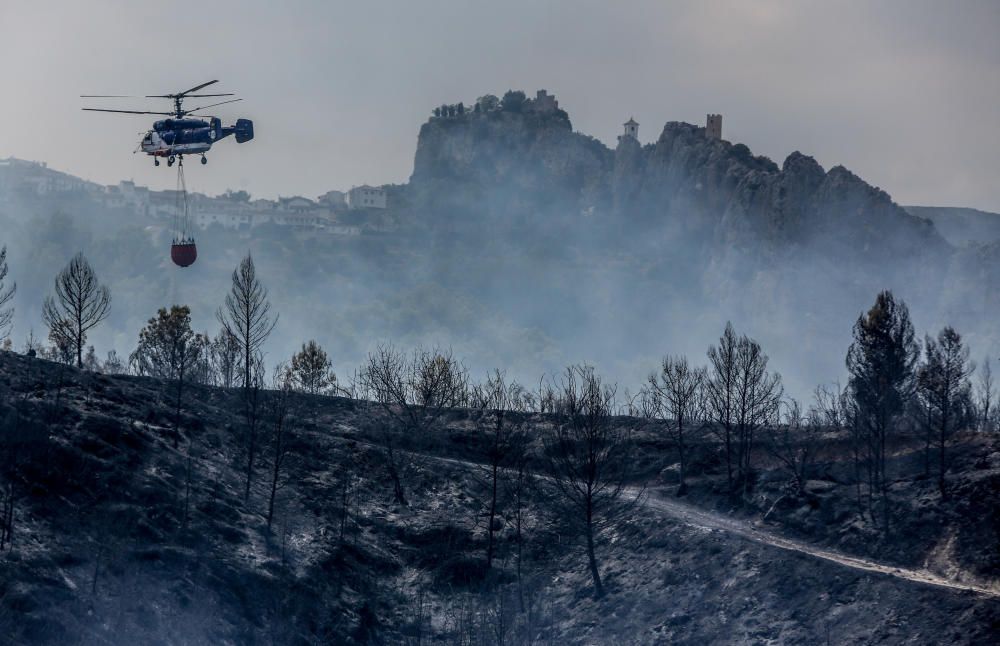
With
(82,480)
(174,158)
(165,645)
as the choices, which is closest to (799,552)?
(165,645)

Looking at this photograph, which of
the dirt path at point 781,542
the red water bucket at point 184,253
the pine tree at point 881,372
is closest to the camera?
the dirt path at point 781,542

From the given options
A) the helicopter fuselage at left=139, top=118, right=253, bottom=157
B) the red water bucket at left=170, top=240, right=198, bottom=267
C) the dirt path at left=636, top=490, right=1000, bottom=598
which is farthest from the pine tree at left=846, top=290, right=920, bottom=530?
the helicopter fuselage at left=139, top=118, right=253, bottom=157

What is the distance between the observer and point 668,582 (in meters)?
49.7

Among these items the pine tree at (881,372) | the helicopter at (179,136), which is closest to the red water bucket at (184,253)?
the helicopter at (179,136)

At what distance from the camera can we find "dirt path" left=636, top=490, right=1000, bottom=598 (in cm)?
4400

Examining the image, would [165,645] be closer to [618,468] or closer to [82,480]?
[82,480]

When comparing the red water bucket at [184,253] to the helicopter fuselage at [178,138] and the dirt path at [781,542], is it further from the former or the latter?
the dirt path at [781,542]

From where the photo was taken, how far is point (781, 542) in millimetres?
50844

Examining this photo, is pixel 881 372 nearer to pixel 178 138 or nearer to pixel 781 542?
pixel 781 542

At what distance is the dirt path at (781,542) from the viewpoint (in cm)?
4400

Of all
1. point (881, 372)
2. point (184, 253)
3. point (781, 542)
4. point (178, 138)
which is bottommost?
point (781, 542)

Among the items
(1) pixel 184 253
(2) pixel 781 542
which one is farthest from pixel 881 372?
(1) pixel 184 253

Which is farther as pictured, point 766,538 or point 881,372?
point 881,372

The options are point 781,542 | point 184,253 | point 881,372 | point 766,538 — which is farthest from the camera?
point 881,372
